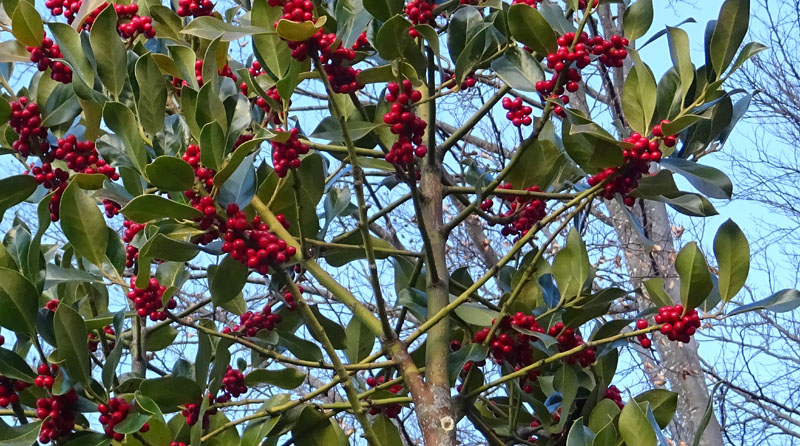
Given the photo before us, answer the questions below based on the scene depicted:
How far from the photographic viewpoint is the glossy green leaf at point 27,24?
1529mm

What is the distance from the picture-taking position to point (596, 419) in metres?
1.50

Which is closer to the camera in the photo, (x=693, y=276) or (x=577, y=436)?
(x=577, y=436)

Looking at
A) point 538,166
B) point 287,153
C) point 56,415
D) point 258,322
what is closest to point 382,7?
point 287,153

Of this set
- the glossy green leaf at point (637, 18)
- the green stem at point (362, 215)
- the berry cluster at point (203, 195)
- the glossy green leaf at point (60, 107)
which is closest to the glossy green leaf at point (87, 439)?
the berry cluster at point (203, 195)

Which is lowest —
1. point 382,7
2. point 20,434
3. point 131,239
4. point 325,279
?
point 20,434

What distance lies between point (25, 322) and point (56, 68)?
1.59ft

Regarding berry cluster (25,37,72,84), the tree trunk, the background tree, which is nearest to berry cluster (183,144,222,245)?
the background tree

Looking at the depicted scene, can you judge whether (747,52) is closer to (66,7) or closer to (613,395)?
(613,395)

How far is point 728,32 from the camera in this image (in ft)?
4.71

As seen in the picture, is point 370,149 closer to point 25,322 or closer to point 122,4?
point 122,4

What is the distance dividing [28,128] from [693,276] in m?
Result: 1.18

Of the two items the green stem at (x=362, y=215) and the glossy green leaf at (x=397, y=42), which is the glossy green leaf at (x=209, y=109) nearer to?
the green stem at (x=362, y=215)

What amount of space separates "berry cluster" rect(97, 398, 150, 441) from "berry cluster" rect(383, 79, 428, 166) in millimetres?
574

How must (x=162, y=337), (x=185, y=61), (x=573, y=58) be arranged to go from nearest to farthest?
(x=573, y=58) < (x=185, y=61) < (x=162, y=337)
